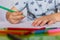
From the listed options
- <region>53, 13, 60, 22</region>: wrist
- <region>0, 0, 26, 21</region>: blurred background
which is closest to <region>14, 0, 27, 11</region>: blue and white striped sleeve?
<region>0, 0, 26, 21</region>: blurred background

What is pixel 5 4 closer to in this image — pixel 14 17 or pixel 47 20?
pixel 14 17

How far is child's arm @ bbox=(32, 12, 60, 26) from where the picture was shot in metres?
0.53

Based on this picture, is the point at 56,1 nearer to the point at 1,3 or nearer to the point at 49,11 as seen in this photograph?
the point at 49,11

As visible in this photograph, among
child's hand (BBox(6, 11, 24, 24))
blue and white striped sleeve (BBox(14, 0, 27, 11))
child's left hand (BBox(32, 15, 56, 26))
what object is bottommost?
child's left hand (BBox(32, 15, 56, 26))

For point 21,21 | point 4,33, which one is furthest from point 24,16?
point 4,33

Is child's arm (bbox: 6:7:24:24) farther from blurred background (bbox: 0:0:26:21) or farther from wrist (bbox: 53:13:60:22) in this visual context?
wrist (bbox: 53:13:60:22)

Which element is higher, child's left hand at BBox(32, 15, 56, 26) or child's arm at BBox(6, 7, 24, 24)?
child's arm at BBox(6, 7, 24, 24)

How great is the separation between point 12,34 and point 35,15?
0.17 metres

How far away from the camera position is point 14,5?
0.59 m

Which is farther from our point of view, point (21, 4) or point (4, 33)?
point (21, 4)

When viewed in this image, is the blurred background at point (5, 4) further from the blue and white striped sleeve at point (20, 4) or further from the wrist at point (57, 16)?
the wrist at point (57, 16)

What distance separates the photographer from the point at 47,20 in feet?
1.74

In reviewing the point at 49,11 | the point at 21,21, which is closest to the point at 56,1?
the point at 49,11

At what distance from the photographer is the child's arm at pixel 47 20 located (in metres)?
0.53
